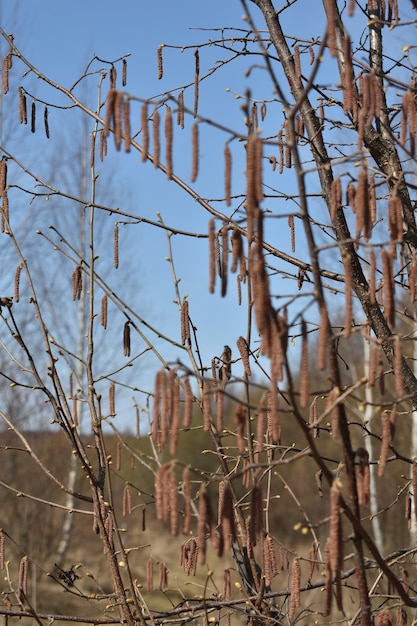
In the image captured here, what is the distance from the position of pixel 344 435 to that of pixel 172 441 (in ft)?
A: 0.95

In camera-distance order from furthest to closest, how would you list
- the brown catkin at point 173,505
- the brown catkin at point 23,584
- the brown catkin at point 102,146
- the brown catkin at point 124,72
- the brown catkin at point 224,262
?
1. the brown catkin at point 124,72
2. the brown catkin at point 102,146
3. the brown catkin at point 23,584
4. the brown catkin at point 224,262
5. the brown catkin at point 173,505

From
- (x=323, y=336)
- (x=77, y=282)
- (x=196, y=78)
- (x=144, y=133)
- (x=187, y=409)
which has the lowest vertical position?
(x=187, y=409)

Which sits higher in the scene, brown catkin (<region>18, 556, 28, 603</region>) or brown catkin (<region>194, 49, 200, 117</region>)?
brown catkin (<region>194, 49, 200, 117</region>)

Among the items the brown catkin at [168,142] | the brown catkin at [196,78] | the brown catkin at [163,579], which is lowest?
the brown catkin at [163,579]

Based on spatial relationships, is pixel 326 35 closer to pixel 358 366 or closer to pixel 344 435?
pixel 344 435

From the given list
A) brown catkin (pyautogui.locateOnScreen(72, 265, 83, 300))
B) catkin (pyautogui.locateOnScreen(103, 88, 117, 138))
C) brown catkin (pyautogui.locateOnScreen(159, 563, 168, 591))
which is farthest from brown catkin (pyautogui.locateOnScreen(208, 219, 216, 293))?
brown catkin (pyautogui.locateOnScreen(159, 563, 168, 591))

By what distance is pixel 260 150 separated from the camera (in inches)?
42.3

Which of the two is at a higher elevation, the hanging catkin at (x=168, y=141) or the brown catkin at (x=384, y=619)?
the hanging catkin at (x=168, y=141)

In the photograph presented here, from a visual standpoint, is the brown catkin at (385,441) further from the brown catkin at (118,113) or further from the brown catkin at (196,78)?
the brown catkin at (196,78)

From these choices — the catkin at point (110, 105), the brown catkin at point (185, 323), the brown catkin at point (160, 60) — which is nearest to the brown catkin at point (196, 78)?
the brown catkin at point (160, 60)

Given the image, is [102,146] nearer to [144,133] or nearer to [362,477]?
[144,133]

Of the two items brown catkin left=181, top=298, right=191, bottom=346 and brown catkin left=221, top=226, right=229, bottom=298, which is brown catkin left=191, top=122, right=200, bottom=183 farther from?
brown catkin left=181, top=298, right=191, bottom=346

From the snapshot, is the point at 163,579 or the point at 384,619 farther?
the point at 163,579

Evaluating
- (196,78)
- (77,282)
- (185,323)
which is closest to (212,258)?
(185,323)
